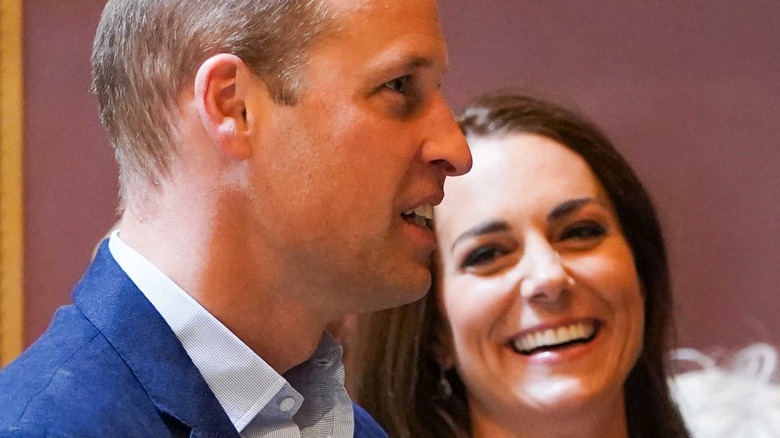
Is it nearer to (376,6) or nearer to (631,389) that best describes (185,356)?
(376,6)

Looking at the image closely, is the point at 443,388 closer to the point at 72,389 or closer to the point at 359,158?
the point at 359,158

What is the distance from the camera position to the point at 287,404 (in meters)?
0.98

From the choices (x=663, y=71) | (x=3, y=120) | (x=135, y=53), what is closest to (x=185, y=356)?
(x=135, y=53)

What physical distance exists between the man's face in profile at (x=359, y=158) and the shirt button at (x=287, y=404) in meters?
0.11

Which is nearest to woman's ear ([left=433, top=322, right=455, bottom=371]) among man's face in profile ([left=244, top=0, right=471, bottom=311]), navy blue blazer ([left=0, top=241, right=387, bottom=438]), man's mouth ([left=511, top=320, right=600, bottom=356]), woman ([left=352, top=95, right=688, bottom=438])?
woman ([left=352, top=95, right=688, bottom=438])

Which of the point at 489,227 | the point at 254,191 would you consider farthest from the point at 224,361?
the point at 489,227

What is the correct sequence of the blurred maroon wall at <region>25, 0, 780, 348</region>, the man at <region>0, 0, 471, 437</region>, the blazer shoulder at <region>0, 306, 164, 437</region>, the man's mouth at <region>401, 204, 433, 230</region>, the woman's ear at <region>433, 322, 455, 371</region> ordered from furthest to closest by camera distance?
the blurred maroon wall at <region>25, 0, 780, 348</region> < the woman's ear at <region>433, 322, 455, 371</region> < the man's mouth at <region>401, 204, 433, 230</region> < the man at <region>0, 0, 471, 437</region> < the blazer shoulder at <region>0, 306, 164, 437</region>

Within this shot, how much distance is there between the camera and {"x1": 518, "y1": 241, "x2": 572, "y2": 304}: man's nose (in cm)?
134

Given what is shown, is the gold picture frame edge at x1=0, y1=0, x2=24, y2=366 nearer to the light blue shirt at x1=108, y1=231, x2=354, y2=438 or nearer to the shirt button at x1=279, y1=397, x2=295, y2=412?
the light blue shirt at x1=108, y1=231, x2=354, y2=438

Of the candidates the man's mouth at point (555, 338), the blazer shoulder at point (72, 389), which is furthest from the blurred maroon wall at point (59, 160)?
the blazer shoulder at point (72, 389)

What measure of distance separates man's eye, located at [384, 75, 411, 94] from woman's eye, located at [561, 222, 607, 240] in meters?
0.48

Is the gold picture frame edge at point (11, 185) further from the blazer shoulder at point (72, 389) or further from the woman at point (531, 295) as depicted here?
the blazer shoulder at point (72, 389)

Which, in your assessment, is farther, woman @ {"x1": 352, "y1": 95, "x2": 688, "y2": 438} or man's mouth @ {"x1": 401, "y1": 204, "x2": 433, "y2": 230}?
woman @ {"x1": 352, "y1": 95, "x2": 688, "y2": 438}

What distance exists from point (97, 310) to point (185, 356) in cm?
9
